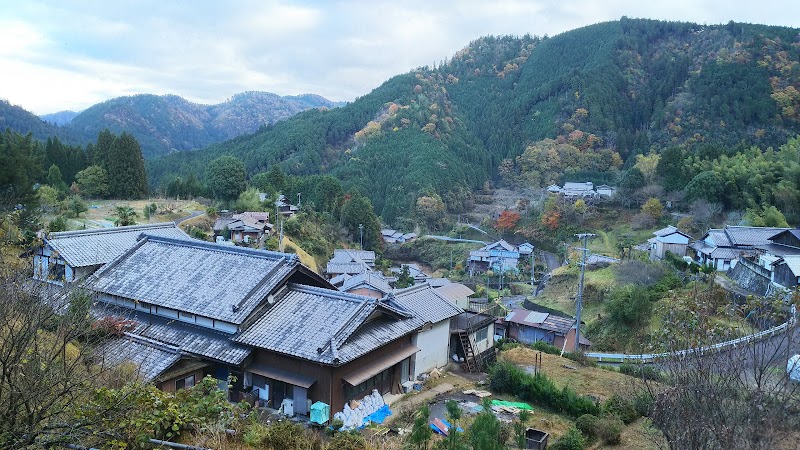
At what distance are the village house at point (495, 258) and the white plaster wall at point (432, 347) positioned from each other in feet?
121

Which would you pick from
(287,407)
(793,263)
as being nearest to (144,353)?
(287,407)

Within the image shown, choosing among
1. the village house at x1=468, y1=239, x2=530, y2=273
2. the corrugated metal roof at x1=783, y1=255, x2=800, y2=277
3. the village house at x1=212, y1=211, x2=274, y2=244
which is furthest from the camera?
the village house at x1=468, y1=239, x2=530, y2=273

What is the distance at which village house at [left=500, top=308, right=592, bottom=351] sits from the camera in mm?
28578

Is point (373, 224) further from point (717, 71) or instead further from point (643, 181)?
point (717, 71)

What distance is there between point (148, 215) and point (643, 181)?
48721 mm

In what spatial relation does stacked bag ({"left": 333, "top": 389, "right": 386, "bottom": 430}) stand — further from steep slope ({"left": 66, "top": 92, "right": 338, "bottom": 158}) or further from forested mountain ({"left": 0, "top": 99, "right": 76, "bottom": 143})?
steep slope ({"left": 66, "top": 92, "right": 338, "bottom": 158})

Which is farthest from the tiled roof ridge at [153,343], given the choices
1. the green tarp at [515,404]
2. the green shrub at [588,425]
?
the green shrub at [588,425]

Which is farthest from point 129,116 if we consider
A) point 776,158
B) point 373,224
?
point 776,158

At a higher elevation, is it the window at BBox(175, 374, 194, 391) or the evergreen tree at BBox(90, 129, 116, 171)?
the evergreen tree at BBox(90, 129, 116, 171)

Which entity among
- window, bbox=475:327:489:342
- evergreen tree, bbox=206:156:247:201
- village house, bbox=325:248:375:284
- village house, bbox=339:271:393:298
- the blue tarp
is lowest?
village house, bbox=325:248:375:284

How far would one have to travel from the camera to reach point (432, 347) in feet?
59.9

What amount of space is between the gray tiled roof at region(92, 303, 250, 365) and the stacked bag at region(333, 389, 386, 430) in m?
3.13

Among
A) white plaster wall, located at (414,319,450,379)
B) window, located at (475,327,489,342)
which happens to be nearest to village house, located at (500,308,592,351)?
window, located at (475,327,489,342)

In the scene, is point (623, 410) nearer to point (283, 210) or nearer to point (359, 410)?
point (359, 410)
